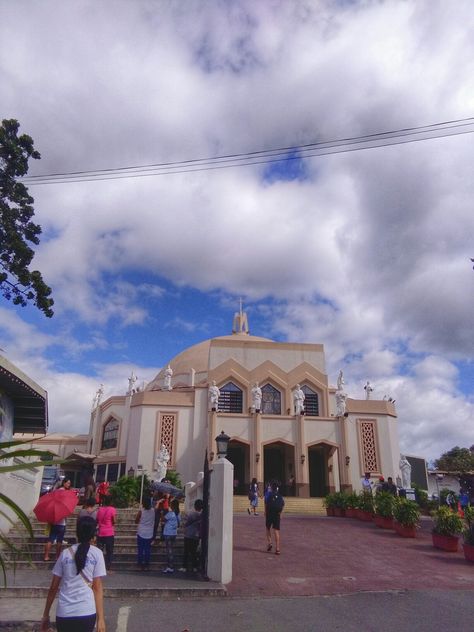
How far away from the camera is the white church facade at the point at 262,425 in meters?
23.5

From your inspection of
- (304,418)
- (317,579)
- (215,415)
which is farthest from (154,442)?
(317,579)

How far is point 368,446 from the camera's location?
2456 centimetres

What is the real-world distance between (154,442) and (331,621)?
19.3 m

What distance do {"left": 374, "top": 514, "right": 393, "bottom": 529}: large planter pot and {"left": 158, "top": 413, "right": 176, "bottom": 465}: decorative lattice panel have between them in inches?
496

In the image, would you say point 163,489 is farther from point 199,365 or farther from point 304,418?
point 199,365

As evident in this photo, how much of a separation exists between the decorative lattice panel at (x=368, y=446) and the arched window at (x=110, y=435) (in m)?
13.3

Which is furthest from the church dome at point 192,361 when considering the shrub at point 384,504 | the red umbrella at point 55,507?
the red umbrella at point 55,507

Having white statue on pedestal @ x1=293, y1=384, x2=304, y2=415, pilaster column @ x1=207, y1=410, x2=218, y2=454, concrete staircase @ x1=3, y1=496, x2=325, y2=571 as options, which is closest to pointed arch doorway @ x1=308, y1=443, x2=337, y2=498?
white statue on pedestal @ x1=293, y1=384, x2=304, y2=415

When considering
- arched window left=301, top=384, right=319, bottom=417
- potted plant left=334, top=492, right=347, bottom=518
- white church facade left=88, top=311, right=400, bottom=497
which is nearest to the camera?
potted plant left=334, top=492, right=347, bottom=518

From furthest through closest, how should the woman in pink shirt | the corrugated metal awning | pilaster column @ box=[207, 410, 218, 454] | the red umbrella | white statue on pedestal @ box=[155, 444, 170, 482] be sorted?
1. pilaster column @ box=[207, 410, 218, 454]
2. white statue on pedestal @ box=[155, 444, 170, 482]
3. the corrugated metal awning
4. the woman in pink shirt
5. the red umbrella

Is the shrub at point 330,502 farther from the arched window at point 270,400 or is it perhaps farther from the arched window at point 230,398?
the arched window at point 230,398

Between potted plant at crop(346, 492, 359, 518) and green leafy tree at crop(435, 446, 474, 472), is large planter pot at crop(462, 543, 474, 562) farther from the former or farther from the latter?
green leafy tree at crop(435, 446, 474, 472)

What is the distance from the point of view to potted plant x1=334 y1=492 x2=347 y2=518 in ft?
54.1

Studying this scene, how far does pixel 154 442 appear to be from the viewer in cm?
2411
